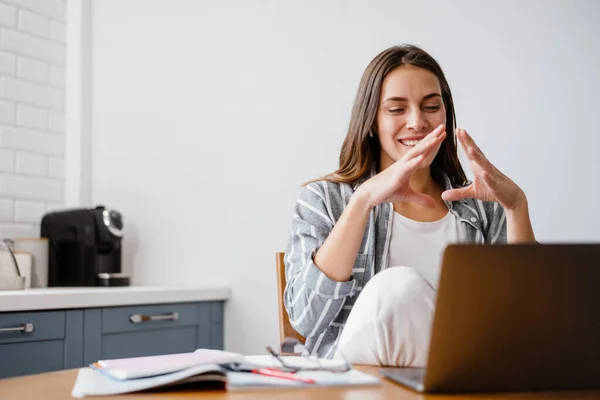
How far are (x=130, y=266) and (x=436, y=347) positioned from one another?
2463mm

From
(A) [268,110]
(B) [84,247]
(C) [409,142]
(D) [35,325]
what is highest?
(A) [268,110]

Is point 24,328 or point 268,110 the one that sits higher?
point 268,110

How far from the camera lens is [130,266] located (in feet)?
10.1

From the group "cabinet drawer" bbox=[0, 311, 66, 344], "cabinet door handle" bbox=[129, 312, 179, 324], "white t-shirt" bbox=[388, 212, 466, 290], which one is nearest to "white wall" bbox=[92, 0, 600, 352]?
"cabinet door handle" bbox=[129, 312, 179, 324]

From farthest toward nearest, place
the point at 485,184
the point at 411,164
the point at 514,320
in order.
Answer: the point at 485,184 → the point at 411,164 → the point at 514,320

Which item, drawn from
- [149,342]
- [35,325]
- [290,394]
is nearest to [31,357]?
[35,325]

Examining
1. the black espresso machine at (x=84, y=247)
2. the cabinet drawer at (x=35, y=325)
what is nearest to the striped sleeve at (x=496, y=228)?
the cabinet drawer at (x=35, y=325)

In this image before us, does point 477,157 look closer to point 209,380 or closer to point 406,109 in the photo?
point 406,109

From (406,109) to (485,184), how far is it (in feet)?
1.41

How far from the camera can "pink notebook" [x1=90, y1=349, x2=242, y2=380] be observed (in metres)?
0.88

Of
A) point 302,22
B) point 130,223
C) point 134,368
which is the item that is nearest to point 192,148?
point 130,223

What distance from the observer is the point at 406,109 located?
180cm

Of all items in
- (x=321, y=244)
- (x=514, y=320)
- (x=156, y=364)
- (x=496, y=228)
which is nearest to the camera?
(x=514, y=320)

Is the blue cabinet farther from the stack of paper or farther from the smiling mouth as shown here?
the stack of paper
